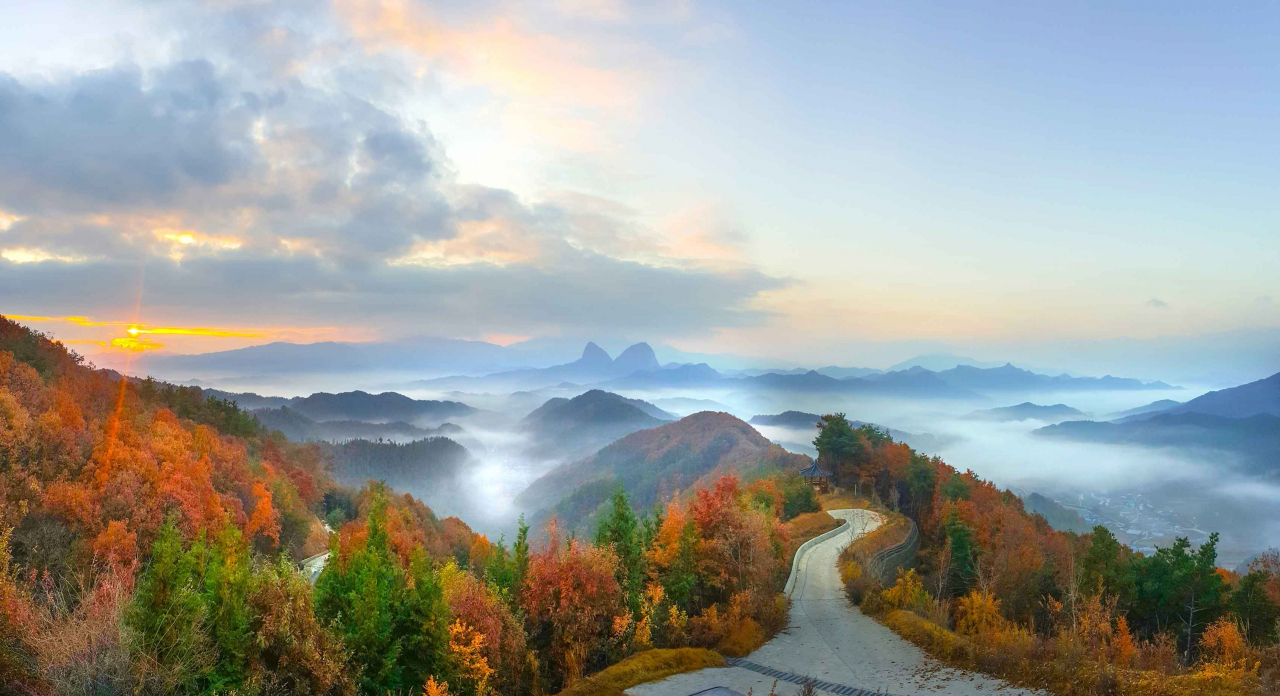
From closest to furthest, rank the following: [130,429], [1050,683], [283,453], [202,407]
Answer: [1050,683] → [130,429] → [202,407] → [283,453]

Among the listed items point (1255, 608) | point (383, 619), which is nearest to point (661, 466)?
point (1255, 608)

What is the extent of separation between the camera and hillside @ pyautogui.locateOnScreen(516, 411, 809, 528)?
143500 millimetres

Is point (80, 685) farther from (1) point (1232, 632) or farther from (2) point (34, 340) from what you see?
(2) point (34, 340)

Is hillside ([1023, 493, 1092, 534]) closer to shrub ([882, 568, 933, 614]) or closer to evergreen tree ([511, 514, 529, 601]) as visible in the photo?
shrub ([882, 568, 933, 614])

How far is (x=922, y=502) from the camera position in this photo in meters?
65.8

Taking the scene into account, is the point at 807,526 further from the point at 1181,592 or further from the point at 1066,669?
the point at 1066,669

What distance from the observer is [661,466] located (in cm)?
17088

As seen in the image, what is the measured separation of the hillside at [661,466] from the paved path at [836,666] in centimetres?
8537

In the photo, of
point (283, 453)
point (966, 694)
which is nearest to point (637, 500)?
point (283, 453)

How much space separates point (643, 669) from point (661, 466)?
501ft

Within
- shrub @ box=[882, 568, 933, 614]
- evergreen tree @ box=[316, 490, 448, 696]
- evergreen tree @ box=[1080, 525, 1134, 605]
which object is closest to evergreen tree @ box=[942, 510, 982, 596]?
evergreen tree @ box=[1080, 525, 1134, 605]

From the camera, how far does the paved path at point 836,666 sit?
62.3 ft

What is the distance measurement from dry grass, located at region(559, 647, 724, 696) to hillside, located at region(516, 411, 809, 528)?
92.8 m

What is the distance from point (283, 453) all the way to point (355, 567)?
293 feet
